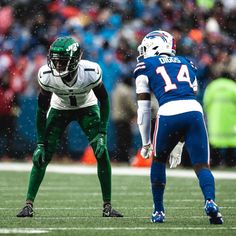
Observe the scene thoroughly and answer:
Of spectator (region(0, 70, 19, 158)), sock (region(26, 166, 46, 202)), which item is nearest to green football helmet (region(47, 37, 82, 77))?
sock (region(26, 166, 46, 202))

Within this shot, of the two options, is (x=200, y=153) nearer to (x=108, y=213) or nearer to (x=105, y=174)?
(x=108, y=213)

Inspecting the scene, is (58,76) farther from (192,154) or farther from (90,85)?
(192,154)

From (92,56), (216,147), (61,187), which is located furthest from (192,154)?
(92,56)

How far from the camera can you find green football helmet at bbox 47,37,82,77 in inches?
282

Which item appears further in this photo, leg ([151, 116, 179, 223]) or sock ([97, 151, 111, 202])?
sock ([97, 151, 111, 202])

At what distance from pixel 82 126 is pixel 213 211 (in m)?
1.87

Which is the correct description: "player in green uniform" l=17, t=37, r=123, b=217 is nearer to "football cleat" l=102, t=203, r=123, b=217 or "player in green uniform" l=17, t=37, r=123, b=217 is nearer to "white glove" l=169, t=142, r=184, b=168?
"football cleat" l=102, t=203, r=123, b=217

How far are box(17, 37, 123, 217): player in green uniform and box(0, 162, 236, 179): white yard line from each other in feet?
18.2

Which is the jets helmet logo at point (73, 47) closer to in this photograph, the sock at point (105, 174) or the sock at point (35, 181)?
the sock at point (105, 174)

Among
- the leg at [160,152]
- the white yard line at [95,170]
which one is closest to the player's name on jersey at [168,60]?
the leg at [160,152]

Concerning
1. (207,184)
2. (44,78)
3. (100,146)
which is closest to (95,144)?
(100,146)

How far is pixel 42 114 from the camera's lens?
7520mm

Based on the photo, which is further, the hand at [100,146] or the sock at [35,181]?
the sock at [35,181]

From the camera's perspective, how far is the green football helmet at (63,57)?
7.17m
